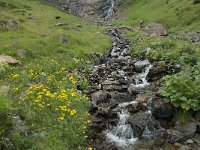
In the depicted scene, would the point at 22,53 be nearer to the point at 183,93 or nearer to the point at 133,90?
the point at 133,90

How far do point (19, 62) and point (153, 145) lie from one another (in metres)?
11.9

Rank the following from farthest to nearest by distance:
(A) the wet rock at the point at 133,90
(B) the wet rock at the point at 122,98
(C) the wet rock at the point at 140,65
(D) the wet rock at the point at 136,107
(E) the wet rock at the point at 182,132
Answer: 1. (C) the wet rock at the point at 140,65
2. (A) the wet rock at the point at 133,90
3. (B) the wet rock at the point at 122,98
4. (D) the wet rock at the point at 136,107
5. (E) the wet rock at the point at 182,132

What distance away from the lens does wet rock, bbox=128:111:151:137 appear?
1616 centimetres

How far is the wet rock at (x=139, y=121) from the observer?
16156mm

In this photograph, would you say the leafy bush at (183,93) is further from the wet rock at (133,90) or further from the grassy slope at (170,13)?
the grassy slope at (170,13)

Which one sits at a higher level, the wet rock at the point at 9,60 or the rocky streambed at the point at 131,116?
the wet rock at the point at 9,60

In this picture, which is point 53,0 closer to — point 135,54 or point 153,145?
point 135,54

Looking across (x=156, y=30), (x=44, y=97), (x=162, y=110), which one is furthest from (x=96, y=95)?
(x=156, y=30)

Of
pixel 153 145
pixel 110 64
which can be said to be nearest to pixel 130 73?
pixel 110 64

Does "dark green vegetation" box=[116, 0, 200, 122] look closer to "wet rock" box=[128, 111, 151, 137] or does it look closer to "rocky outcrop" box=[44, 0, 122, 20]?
"wet rock" box=[128, 111, 151, 137]

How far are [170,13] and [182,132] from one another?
133 ft

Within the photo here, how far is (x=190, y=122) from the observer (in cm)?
1596

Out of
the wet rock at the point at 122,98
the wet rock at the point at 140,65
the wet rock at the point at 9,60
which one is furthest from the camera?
the wet rock at the point at 140,65

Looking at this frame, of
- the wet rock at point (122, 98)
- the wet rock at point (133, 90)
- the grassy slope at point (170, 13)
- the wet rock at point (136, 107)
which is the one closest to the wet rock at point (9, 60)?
the wet rock at point (122, 98)
